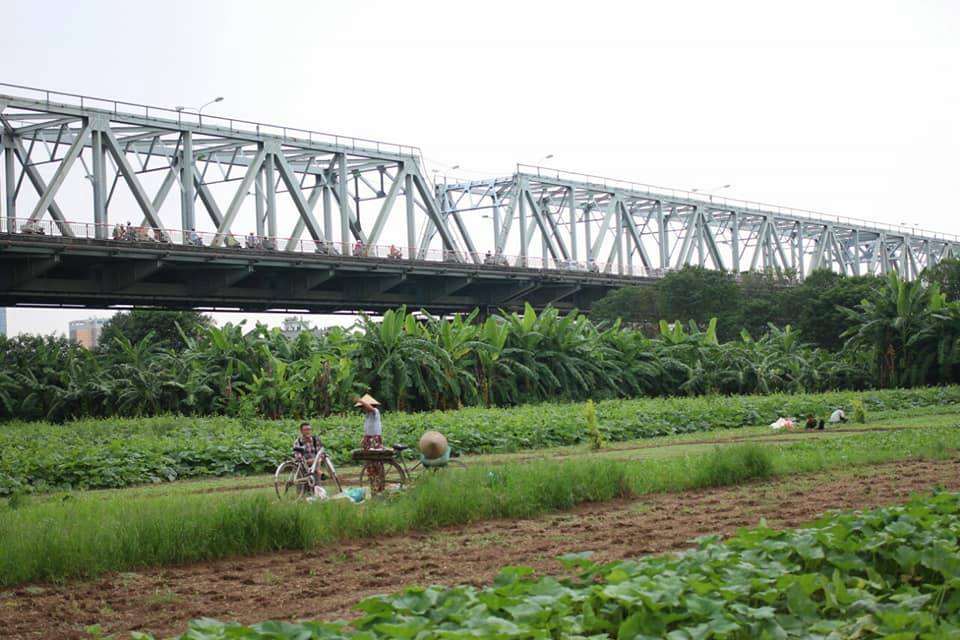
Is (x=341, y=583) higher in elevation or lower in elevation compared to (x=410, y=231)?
lower

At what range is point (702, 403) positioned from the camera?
3108 centimetres

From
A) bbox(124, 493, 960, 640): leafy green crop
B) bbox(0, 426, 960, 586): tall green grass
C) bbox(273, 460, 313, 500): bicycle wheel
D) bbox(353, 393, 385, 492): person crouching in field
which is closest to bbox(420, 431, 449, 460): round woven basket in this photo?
bbox(353, 393, 385, 492): person crouching in field

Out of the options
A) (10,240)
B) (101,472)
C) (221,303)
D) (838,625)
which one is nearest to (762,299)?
(221,303)

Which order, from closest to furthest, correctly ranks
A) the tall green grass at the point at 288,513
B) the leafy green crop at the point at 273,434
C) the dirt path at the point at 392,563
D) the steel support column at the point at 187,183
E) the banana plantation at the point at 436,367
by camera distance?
the dirt path at the point at 392,563 → the tall green grass at the point at 288,513 → the leafy green crop at the point at 273,434 → the banana plantation at the point at 436,367 → the steel support column at the point at 187,183

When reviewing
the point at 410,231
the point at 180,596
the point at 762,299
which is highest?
the point at 410,231

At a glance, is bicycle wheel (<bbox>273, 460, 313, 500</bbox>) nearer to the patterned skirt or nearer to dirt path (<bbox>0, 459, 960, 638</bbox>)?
the patterned skirt

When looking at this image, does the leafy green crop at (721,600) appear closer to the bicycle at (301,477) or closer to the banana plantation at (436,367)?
the bicycle at (301,477)

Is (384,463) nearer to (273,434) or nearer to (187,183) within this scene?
(273,434)

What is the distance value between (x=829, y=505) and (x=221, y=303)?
38.5 metres

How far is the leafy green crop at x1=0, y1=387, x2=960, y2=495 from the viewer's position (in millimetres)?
18562

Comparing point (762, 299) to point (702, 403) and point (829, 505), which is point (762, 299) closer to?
point (702, 403)

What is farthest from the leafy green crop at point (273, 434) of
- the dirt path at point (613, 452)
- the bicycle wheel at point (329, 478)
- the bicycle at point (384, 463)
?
the bicycle at point (384, 463)

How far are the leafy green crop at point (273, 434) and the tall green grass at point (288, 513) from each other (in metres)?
4.51

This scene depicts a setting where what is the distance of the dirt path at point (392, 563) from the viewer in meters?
8.78
